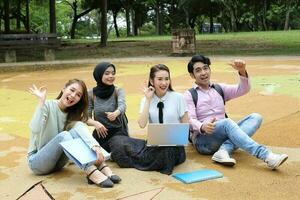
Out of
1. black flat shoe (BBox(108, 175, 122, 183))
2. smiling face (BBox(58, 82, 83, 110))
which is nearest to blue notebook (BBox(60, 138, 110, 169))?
black flat shoe (BBox(108, 175, 122, 183))

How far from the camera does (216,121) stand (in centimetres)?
484

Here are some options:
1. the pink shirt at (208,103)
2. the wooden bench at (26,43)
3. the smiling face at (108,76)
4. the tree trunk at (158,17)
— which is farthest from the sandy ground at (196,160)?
the tree trunk at (158,17)

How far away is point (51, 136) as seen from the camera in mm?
4453

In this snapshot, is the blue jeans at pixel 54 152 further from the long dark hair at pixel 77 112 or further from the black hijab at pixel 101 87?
the black hijab at pixel 101 87

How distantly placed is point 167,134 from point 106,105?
0.87 metres

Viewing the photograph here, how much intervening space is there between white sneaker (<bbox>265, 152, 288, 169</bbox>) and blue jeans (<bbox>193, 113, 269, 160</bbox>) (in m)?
0.05

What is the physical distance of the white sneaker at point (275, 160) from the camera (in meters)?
4.38

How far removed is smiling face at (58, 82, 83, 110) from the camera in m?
4.37

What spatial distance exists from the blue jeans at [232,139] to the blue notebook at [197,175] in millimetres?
395

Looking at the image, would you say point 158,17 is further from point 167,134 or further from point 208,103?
point 167,134

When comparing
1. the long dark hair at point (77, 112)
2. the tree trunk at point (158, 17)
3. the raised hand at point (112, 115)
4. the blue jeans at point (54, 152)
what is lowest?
the blue jeans at point (54, 152)

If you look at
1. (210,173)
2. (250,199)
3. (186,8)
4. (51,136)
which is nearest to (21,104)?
(51,136)

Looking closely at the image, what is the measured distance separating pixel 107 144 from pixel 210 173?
1.09 metres

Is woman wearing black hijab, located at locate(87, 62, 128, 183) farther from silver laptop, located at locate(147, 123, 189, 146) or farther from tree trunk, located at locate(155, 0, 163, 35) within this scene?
tree trunk, located at locate(155, 0, 163, 35)
